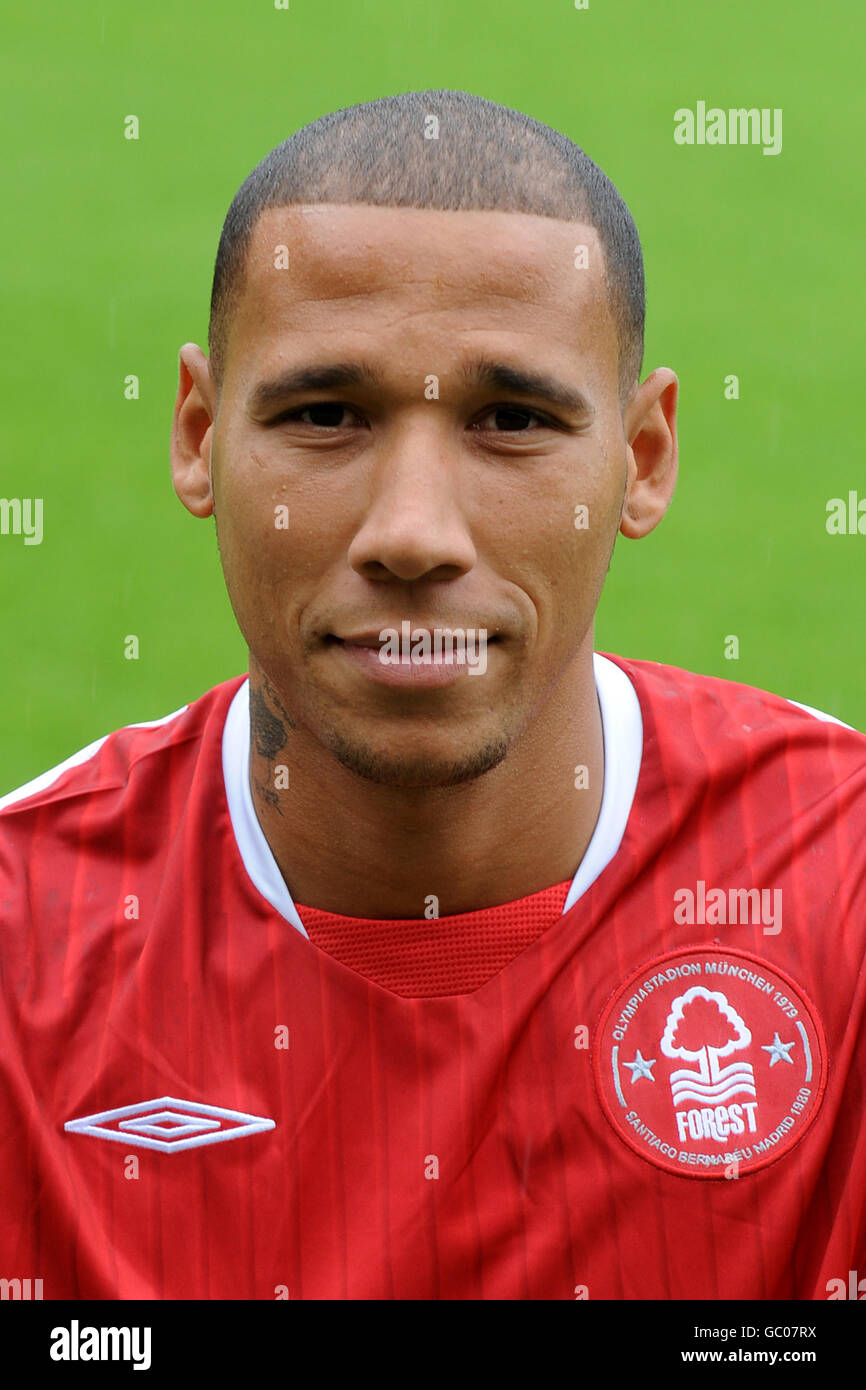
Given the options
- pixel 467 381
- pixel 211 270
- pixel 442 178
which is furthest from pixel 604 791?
pixel 211 270

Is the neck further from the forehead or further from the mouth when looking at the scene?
the forehead

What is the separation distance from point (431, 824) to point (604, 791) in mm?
260

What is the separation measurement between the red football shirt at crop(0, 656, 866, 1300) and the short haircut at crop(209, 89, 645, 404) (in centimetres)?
63

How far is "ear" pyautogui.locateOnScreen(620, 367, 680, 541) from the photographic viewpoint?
2.15 meters

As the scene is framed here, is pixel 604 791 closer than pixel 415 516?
No

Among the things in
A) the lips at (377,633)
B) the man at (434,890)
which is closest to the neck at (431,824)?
the man at (434,890)

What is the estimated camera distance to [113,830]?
2.23 meters

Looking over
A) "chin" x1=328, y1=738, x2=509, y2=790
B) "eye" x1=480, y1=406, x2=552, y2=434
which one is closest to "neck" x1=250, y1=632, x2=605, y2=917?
"chin" x1=328, y1=738, x2=509, y2=790

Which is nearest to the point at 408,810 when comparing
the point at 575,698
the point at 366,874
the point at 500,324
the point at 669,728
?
the point at 366,874

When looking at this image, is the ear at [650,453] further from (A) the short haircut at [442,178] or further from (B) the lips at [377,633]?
(B) the lips at [377,633]

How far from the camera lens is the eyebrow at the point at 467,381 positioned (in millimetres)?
1838

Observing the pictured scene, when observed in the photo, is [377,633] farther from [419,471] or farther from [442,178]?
[442,178]

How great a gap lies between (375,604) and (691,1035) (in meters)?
0.65

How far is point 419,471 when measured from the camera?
1803 millimetres
